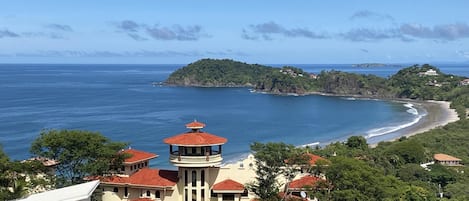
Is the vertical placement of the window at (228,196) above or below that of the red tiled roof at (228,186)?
below

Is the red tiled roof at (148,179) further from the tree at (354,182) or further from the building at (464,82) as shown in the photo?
the building at (464,82)

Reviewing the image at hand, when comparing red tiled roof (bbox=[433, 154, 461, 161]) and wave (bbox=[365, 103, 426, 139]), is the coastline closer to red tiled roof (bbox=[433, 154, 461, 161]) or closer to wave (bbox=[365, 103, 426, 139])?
wave (bbox=[365, 103, 426, 139])

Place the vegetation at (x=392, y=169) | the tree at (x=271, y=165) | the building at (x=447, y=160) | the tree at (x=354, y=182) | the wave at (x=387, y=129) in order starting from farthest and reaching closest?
the wave at (x=387, y=129), the building at (x=447, y=160), the tree at (x=271, y=165), the vegetation at (x=392, y=169), the tree at (x=354, y=182)

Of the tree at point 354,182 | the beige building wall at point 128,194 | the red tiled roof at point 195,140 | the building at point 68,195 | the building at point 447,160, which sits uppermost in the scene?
the red tiled roof at point 195,140

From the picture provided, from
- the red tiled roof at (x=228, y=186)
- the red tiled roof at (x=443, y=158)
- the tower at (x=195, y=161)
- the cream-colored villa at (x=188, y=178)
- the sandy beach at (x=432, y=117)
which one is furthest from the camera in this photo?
the sandy beach at (x=432, y=117)

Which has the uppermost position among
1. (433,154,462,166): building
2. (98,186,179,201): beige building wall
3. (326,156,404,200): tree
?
(326,156,404,200): tree

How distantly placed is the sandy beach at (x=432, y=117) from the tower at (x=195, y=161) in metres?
47.7

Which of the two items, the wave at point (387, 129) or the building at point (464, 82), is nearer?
the wave at point (387, 129)

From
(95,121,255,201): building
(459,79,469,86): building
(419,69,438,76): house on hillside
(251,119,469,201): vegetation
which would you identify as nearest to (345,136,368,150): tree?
(251,119,469,201): vegetation

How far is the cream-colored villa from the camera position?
24.4 meters

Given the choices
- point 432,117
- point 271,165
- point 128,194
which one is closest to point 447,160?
point 271,165

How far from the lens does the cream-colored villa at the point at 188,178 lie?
2439 cm

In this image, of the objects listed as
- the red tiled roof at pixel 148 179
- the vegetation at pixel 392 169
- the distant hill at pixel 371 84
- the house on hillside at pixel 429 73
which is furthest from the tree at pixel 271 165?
the house on hillside at pixel 429 73

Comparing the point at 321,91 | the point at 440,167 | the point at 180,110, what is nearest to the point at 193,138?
the point at 440,167
